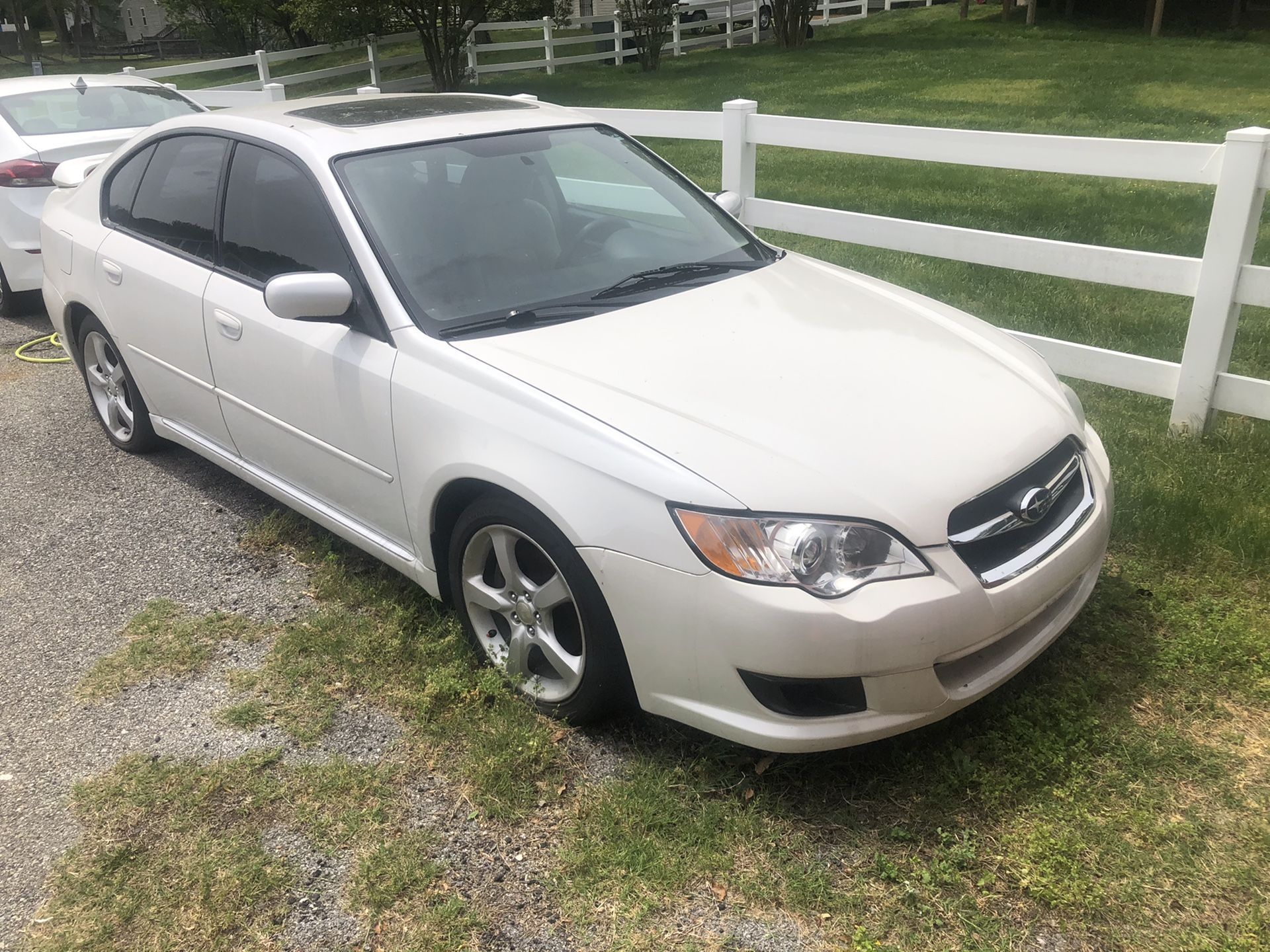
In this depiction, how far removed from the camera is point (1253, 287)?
4.61 metres

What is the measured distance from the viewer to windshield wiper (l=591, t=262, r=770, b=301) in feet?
12.2

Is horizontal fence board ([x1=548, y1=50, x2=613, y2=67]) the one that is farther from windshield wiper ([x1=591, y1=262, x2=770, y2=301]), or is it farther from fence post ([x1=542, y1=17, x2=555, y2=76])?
windshield wiper ([x1=591, y1=262, x2=770, y2=301])

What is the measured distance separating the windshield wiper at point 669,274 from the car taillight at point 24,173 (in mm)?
5459

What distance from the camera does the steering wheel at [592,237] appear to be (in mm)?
3836

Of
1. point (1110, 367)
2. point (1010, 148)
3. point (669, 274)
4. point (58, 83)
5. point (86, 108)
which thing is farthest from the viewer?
point (58, 83)

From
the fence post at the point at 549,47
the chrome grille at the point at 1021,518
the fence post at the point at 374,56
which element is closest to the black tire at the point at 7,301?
the chrome grille at the point at 1021,518

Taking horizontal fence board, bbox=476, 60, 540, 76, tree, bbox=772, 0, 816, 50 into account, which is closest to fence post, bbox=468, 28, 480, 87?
horizontal fence board, bbox=476, 60, 540, 76

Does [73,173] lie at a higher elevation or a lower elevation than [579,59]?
higher

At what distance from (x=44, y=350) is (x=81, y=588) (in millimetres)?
3818

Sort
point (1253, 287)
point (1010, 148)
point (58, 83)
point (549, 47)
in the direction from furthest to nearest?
point (549, 47), point (58, 83), point (1010, 148), point (1253, 287)

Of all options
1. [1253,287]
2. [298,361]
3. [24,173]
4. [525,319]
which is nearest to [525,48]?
[24,173]

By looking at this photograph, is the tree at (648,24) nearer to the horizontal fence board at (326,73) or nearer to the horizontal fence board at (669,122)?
the horizontal fence board at (326,73)

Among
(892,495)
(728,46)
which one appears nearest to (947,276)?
(892,495)

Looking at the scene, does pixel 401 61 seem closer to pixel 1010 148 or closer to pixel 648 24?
pixel 648 24
